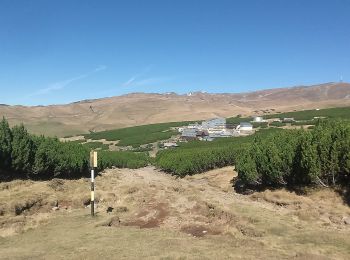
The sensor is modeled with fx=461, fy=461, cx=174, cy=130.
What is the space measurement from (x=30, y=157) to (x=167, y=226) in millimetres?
29508

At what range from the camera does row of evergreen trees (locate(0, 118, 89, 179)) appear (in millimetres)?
47562

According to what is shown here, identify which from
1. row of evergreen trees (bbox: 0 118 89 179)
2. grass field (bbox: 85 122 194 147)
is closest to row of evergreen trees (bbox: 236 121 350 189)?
row of evergreen trees (bbox: 0 118 89 179)

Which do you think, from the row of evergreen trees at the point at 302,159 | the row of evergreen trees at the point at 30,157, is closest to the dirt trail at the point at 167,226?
the row of evergreen trees at the point at 302,159

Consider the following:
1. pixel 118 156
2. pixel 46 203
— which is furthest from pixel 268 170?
pixel 118 156

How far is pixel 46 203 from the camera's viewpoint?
32.0 meters

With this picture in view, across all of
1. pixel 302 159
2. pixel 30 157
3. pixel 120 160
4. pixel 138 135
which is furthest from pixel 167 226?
pixel 138 135

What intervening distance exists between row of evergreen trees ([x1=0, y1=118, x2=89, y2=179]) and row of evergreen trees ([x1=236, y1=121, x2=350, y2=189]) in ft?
70.8

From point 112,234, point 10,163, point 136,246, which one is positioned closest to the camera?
point 136,246

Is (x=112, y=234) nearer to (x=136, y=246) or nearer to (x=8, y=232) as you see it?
(x=136, y=246)

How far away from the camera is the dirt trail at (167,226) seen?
57.7 feet

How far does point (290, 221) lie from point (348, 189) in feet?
30.1

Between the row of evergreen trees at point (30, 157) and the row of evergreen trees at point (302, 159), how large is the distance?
70.8 ft

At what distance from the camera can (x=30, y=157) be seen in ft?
163

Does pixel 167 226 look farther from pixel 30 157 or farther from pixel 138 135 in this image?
pixel 138 135
